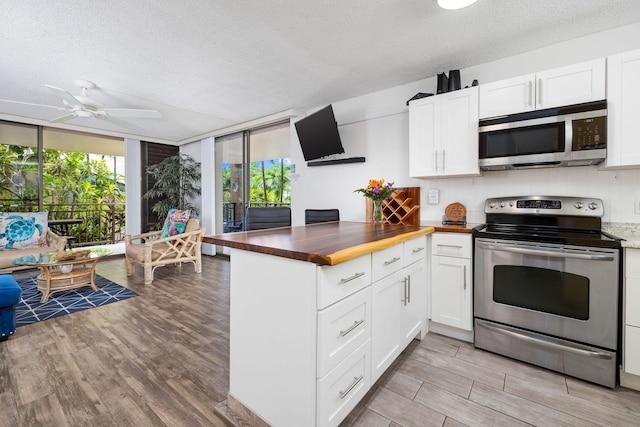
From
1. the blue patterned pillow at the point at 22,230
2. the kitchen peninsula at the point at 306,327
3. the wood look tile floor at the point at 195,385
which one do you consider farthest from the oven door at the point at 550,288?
the blue patterned pillow at the point at 22,230

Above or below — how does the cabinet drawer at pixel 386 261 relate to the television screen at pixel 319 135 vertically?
below

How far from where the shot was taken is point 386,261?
1.66 m

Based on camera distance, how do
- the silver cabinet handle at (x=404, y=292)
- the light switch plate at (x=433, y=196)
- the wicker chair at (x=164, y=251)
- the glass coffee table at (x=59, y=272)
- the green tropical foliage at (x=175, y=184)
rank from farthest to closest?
the green tropical foliage at (x=175, y=184), the wicker chair at (x=164, y=251), the glass coffee table at (x=59, y=272), the light switch plate at (x=433, y=196), the silver cabinet handle at (x=404, y=292)

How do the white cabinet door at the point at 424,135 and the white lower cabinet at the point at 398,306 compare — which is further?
the white cabinet door at the point at 424,135

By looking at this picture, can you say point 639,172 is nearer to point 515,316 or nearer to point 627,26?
point 627,26

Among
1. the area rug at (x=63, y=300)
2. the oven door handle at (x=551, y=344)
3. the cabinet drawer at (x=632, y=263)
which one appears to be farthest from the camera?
the area rug at (x=63, y=300)

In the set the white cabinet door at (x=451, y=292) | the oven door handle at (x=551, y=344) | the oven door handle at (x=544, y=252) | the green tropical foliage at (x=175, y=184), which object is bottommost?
the oven door handle at (x=551, y=344)

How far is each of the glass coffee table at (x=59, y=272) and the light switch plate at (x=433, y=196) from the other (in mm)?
3994

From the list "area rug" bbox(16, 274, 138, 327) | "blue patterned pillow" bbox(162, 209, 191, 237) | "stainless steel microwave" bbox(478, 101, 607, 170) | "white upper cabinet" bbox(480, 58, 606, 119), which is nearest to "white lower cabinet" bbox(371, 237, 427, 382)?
"stainless steel microwave" bbox(478, 101, 607, 170)

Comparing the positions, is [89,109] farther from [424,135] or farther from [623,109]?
[623,109]

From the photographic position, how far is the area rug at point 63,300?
279cm

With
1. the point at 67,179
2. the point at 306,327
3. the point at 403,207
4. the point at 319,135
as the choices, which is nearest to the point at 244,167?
the point at 319,135

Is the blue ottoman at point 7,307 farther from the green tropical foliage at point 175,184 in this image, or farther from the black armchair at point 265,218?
the green tropical foliage at point 175,184

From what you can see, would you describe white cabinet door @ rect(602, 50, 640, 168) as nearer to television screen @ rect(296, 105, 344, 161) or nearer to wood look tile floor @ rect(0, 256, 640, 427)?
wood look tile floor @ rect(0, 256, 640, 427)
